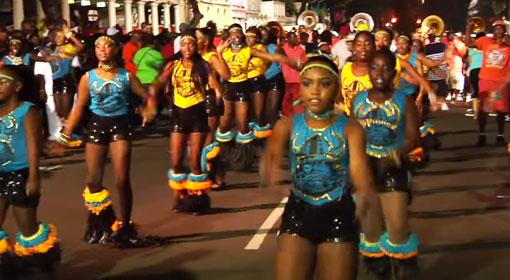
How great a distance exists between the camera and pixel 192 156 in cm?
885

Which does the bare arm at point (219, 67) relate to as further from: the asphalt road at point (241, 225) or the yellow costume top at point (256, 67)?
the yellow costume top at point (256, 67)

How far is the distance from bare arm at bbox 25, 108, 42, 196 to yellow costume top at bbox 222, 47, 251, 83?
5624mm

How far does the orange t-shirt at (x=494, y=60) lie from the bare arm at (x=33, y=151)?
8798mm

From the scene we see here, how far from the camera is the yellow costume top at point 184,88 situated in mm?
8758

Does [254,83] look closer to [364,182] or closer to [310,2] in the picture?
[364,182]

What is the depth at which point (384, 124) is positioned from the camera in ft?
19.3

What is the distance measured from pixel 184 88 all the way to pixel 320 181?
446 cm

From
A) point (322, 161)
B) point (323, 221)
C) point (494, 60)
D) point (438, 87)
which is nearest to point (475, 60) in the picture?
point (438, 87)

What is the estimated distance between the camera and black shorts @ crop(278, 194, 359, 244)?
4443 millimetres

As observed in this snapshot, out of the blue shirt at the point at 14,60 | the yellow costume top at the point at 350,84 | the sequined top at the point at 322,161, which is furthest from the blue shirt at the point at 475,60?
the sequined top at the point at 322,161

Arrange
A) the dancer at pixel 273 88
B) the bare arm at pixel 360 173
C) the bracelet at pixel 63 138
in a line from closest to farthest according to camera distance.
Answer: the bare arm at pixel 360 173, the bracelet at pixel 63 138, the dancer at pixel 273 88

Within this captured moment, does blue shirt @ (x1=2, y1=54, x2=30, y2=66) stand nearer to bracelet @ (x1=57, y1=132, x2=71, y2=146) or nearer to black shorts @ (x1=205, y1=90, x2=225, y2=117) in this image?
black shorts @ (x1=205, y1=90, x2=225, y2=117)

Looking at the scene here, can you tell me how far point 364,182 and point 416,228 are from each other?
155 inches

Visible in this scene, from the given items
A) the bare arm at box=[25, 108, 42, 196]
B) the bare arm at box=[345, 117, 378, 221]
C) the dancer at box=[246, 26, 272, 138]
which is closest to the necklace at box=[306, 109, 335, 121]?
the bare arm at box=[345, 117, 378, 221]
